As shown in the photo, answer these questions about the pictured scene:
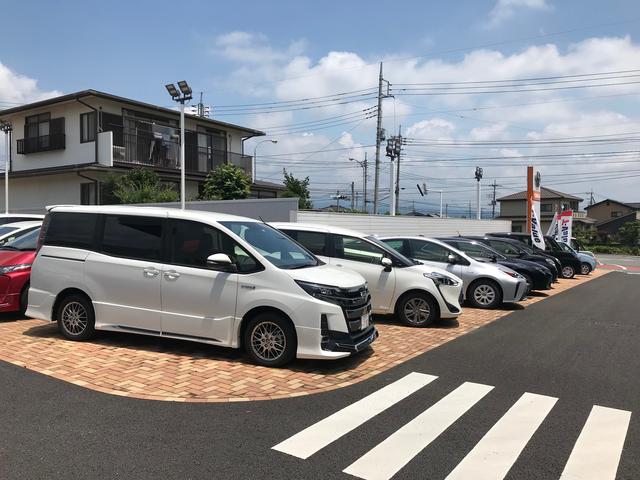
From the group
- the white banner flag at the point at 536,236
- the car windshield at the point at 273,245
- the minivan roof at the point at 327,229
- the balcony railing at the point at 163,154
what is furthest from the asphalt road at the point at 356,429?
the balcony railing at the point at 163,154

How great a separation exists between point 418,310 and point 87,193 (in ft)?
63.3

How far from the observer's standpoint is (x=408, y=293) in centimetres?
877

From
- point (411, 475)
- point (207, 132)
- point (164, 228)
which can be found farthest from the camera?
point (207, 132)

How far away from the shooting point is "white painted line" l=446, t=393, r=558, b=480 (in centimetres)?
357

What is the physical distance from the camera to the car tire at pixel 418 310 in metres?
8.69

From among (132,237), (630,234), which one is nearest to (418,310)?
(132,237)

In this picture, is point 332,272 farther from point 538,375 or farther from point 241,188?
point 241,188

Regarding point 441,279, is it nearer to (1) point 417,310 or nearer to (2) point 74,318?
(1) point 417,310

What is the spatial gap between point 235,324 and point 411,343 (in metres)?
2.90

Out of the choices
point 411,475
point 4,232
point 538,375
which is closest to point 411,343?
point 538,375

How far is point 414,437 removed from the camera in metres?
4.14

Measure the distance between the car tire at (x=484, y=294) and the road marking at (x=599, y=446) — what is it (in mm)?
6157

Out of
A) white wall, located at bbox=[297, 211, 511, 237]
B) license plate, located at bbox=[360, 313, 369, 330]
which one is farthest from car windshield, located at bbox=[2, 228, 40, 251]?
white wall, located at bbox=[297, 211, 511, 237]

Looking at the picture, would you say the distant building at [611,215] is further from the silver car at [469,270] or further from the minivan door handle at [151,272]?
the minivan door handle at [151,272]
